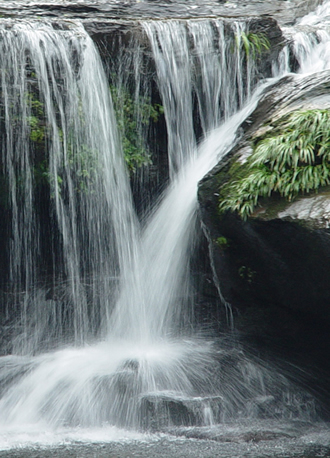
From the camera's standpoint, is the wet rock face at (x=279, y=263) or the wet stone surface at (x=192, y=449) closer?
the wet stone surface at (x=192, y=449)

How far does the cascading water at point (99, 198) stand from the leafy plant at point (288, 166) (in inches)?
53.2

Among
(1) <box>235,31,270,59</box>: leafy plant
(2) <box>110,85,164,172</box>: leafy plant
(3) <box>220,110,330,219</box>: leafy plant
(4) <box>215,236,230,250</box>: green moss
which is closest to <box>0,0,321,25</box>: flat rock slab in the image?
(1) <box>235,31,270,59</box>: leafy plant

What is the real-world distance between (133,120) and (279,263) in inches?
167

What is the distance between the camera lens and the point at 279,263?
5969 millimetres

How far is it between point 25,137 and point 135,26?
9.23ft

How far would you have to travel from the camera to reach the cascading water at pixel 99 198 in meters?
7.75

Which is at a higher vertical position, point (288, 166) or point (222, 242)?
point (288, 166)

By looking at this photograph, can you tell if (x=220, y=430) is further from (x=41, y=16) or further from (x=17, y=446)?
(x=41, y=16)

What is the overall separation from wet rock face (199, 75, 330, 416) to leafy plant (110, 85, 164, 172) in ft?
7.45

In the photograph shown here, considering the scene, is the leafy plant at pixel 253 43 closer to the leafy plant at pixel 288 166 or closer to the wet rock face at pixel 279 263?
the wet rock face at pixel 279 263

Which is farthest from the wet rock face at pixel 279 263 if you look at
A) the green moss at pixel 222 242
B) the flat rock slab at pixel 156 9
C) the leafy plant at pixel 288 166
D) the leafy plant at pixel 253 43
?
the flat rock slab at pixel 156 9

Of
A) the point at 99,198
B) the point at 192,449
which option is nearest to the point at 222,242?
the point at 192,449

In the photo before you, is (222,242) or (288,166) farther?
(222,242)

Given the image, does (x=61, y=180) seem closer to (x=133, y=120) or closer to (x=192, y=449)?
(x=133, y=120)
